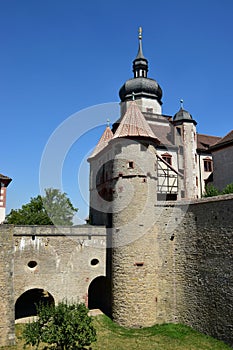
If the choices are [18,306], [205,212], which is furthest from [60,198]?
[205,212]

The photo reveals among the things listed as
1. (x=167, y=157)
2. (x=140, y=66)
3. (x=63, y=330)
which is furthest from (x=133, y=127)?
(x=140, y=66)

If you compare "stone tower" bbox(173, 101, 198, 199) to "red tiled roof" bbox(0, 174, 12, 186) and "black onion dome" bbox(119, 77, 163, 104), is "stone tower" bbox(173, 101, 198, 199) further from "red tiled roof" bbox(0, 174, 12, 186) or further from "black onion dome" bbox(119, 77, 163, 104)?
"red tiled roof" bbox(0, 174, 12, 186)

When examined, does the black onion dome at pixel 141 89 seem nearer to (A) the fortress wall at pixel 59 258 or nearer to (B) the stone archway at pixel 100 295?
(A) the fortress wall at pixel 59 258

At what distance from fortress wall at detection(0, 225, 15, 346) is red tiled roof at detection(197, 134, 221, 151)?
72.4ft

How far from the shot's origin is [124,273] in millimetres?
19422

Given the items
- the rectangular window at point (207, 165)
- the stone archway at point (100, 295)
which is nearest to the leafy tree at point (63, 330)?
the stone archway at point (100, 295)

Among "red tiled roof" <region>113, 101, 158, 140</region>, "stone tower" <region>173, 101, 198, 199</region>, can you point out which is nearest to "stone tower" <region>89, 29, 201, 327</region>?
"red tiled roof" <region>113, 101, 158, 140</region>

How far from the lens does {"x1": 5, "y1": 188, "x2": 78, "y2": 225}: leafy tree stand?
40.0 meters

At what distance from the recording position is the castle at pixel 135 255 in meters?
17.5

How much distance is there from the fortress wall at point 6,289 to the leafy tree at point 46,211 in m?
20.6

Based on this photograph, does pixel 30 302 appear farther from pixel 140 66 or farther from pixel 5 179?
pixel 140 66

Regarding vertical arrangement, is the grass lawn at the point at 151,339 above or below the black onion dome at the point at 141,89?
below

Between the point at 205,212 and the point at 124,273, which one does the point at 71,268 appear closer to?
the point at 124,273

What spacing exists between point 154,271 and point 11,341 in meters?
8.78
